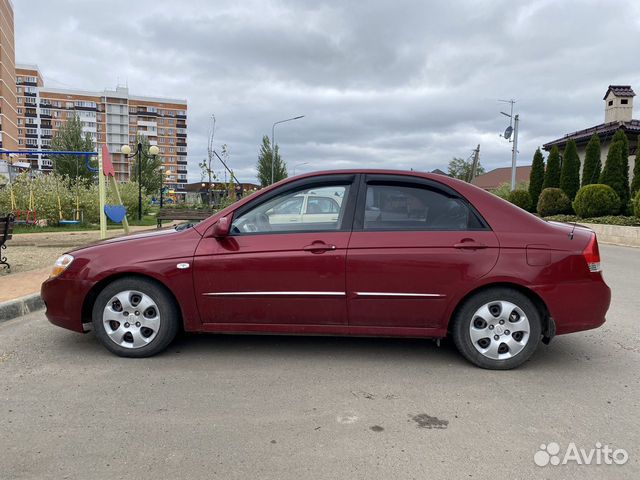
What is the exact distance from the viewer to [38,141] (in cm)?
10975

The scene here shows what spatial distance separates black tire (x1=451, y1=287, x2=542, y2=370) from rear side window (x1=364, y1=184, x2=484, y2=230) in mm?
586

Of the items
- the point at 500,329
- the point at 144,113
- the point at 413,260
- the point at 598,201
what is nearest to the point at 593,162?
the point at 598,201

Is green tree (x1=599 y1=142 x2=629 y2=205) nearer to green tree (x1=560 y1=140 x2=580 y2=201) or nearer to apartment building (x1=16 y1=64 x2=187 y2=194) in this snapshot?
green tree (x1=560 y1=140 x2=580 y2=201)

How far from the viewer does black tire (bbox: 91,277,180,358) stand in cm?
407

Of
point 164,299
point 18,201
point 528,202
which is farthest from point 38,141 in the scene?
point 164,299

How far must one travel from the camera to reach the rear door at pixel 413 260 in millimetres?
3861

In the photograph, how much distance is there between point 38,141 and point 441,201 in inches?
5000

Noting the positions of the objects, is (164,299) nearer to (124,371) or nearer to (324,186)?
(124,371)

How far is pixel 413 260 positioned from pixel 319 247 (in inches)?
30.9

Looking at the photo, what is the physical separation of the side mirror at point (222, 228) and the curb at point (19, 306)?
330 cm

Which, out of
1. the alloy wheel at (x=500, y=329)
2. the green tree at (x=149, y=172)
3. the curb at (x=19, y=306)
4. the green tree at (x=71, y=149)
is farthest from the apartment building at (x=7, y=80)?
the alloy wheel at (x=500, y=329)

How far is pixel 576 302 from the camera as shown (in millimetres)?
3873

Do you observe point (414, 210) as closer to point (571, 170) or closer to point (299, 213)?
point (299, 213)

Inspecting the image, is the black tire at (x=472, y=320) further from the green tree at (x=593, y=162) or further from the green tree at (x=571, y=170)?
the green tree at (x=571, y=170)
